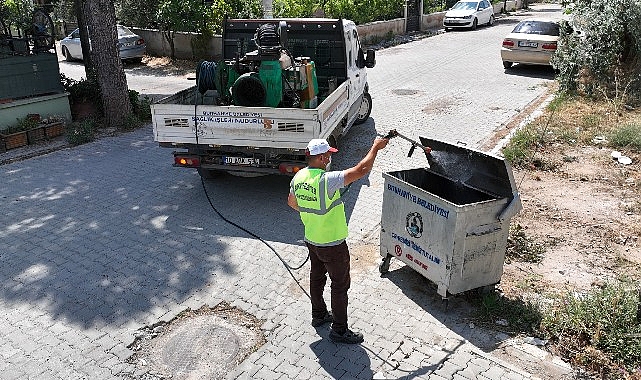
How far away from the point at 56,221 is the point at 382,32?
20033 millimetres

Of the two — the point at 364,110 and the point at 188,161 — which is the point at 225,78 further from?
the point at 364,110

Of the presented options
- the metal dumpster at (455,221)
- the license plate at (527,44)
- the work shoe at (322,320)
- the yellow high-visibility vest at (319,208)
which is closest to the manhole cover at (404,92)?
the license plate at (527,44)

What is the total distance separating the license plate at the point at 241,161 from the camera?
293 inches

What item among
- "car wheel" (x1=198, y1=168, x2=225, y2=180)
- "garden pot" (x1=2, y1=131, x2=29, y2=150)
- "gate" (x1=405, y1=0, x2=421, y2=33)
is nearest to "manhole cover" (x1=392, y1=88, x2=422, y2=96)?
"car wheel" (x1=198, y1=168, x2=225, y2=180)

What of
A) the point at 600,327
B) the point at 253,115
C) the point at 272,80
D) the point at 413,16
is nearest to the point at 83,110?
the point at 272,80

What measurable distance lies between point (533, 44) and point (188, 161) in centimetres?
1195

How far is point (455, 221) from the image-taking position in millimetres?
4805

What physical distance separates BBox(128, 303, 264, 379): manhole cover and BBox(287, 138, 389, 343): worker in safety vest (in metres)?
0.78

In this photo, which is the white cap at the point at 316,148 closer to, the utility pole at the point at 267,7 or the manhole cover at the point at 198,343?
the manhole cover at the point at 198,343

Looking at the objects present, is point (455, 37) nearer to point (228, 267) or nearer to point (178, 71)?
point (178, 71)

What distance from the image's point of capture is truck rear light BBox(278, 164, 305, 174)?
7285 mm

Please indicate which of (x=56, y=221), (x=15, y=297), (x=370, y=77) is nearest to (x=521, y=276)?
(x=15, y=297)

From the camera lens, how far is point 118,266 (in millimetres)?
6086

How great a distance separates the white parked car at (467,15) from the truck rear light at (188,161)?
2280 cm
